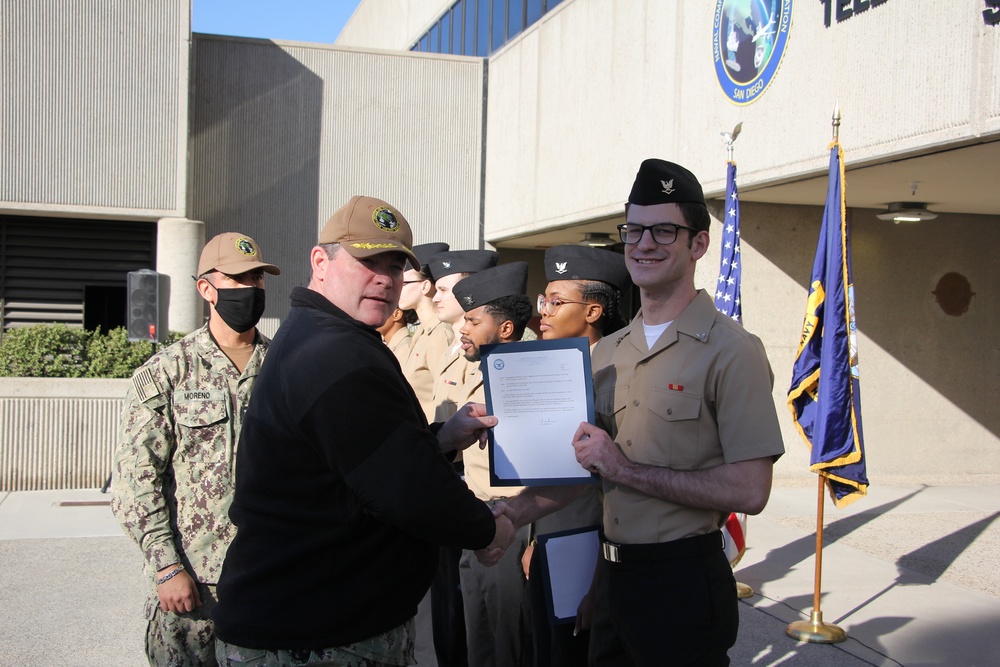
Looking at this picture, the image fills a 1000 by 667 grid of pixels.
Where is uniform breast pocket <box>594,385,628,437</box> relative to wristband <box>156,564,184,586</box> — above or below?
above

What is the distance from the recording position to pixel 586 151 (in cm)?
1232

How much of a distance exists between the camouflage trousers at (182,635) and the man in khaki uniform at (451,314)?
1.61 metres

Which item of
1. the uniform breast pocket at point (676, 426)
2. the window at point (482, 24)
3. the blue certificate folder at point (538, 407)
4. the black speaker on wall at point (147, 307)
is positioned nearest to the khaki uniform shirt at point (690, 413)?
the uniform breast pocket at point (676, 426)

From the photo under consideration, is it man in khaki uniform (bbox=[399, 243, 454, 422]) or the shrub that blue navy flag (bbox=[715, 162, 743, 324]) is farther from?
the shrub

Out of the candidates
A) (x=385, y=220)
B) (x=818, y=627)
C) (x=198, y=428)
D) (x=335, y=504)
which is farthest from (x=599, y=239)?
(x=335, y=504)

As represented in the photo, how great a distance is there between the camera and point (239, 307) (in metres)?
3.74

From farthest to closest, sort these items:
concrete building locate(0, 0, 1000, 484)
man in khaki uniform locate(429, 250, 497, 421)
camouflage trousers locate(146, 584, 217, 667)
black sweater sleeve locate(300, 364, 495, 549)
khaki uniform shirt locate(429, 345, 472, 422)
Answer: concrete building locate(0, 0, 1000, 484) < man in khaki uniform locate(429, 250, 497, 421) < khaki uniform shirt locate(429, 345, 472, 422) < camouflage trousers locate(146, 584, 217, 667) < black sweater sleeve locate(300, 364, 495, 549)

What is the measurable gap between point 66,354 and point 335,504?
8.95 meters

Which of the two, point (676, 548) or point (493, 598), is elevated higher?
point (676, 548)

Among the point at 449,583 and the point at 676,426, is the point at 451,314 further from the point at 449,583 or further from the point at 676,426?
the point at 676,426

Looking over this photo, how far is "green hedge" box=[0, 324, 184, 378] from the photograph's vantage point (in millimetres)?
9805

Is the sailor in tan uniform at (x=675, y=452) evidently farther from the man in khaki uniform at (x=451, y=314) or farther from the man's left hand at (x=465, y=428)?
the man in khaki uniform at (x=451, y=314)

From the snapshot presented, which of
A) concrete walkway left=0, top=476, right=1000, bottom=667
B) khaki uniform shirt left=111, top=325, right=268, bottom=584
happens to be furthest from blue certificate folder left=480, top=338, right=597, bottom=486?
concrete walkway left=0, top=476, right=1000, bottom=667

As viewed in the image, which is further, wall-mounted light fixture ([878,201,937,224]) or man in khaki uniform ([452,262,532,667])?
wall-mounted light fixture ([878,201,937,224])
